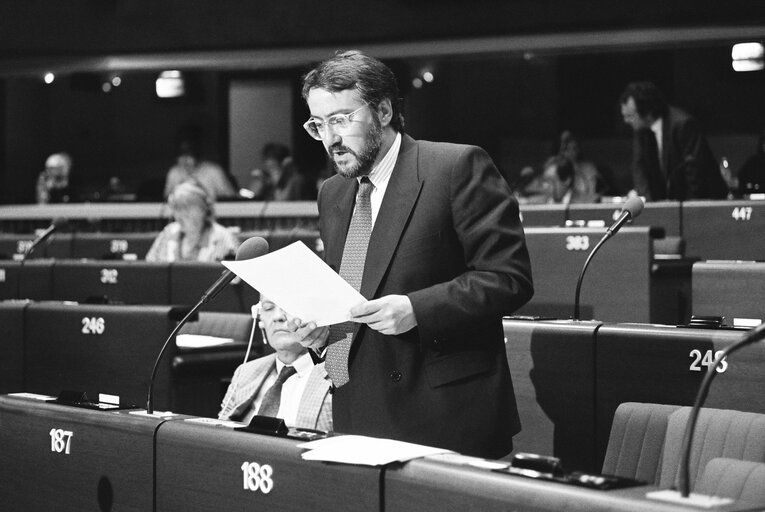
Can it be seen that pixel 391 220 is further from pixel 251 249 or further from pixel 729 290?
pixel 729 290

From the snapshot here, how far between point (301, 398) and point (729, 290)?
156 cm

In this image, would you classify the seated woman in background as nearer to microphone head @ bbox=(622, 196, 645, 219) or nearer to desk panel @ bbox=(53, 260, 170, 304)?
desk panel @ bbox=(53, 260, 170, 304)

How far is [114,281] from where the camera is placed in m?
6.25

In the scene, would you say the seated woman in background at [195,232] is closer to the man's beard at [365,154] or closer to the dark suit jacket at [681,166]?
the dark suit jacket at [681,166]

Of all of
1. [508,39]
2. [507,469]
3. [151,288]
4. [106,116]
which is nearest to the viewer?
[507,469]

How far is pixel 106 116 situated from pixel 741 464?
1301cm

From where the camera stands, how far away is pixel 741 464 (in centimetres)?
178

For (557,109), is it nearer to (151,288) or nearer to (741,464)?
(151,288)

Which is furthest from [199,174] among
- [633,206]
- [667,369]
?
[667,369]

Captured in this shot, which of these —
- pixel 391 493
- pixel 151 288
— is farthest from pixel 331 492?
pixel 151 288

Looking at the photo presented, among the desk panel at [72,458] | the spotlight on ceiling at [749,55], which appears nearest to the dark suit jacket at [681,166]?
the spotlight on ceiling at [749,55]

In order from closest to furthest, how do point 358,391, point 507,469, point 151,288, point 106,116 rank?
point 507,469, point 358,391, point 151,288, point 106,116

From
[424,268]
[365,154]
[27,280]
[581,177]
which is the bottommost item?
[27,280]

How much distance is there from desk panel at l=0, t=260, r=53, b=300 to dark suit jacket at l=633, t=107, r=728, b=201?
12.5 ft
